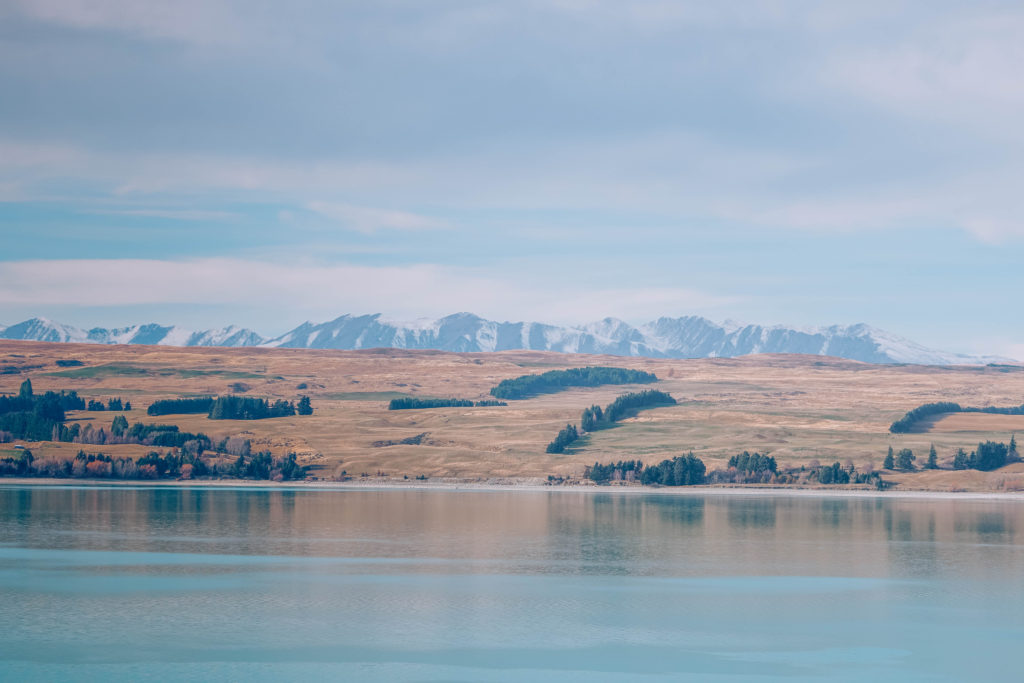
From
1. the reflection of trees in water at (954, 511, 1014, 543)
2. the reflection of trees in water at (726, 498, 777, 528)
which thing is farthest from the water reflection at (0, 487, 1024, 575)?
the reflection of trees in water at (726, 498, 777, 528)

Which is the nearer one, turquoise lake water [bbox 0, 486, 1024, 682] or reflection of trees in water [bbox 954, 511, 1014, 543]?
turquoise lake water [bbox 0, 486, 1024, 682]

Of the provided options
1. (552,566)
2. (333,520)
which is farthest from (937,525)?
(333,520)

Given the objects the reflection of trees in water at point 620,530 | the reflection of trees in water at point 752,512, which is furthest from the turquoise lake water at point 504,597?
the reflection of trees in water at point 752,512

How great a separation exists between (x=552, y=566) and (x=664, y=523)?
140 ft

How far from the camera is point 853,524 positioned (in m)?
135

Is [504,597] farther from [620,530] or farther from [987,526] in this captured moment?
[987,526]

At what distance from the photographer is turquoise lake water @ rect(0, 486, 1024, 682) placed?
5934 centimetres

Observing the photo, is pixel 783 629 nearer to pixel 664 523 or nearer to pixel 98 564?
pixel 98 564

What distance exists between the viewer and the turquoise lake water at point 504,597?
59.3m

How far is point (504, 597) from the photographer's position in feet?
258

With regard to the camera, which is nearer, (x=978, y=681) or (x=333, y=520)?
(x=978, y=681)

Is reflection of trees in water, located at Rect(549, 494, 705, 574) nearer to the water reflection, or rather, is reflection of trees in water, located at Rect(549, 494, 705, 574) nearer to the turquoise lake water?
the water reflection

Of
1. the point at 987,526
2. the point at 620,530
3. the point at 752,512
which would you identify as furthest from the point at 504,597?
the point at 752,512

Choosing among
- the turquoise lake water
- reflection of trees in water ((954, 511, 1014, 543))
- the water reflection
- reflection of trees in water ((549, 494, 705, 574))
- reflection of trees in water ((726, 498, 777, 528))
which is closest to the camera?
the turquoise lake water
